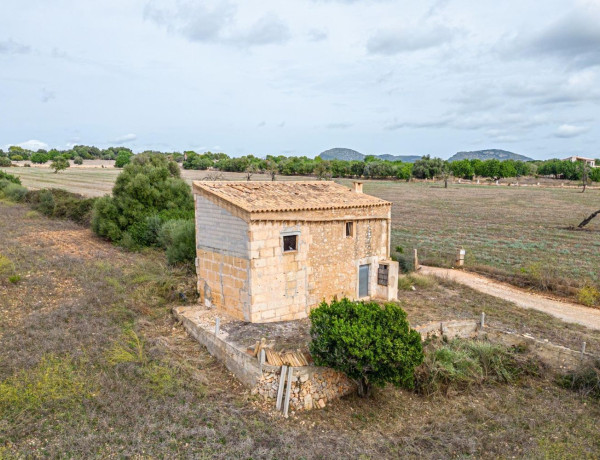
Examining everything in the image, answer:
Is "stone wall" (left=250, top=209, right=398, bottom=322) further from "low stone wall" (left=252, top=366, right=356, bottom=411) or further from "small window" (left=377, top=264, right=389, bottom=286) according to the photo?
"low stone wall" (left=252, top=366, right=356, bottom=411)

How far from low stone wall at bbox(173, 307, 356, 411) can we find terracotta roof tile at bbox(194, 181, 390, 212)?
4354 mm

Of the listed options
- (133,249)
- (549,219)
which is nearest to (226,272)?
(133,249)

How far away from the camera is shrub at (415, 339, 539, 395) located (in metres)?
12.7

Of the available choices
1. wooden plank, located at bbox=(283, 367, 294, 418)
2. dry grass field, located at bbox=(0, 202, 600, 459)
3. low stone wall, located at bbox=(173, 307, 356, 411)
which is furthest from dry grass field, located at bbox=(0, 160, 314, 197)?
wooden plank, located at bbox=(283, 367, 294, 418)

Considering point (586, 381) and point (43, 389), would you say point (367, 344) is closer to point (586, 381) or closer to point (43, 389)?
point (586, 381)

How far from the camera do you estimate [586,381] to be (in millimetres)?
12375

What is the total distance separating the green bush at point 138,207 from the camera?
92.5 feet

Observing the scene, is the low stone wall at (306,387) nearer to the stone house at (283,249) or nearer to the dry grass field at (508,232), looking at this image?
the stone house at (283,249)

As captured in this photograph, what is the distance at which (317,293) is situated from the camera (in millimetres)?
15461

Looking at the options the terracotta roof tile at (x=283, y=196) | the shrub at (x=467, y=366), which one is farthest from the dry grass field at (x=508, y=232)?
the terracotta roof tile at (x=283, y=196)

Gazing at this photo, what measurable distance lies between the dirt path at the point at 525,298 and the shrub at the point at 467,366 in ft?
17.0

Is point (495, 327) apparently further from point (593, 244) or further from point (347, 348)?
point (593, 244)

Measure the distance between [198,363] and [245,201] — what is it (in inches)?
208

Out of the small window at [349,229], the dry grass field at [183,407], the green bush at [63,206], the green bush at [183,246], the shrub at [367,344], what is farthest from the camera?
the green bush at [63,206]
